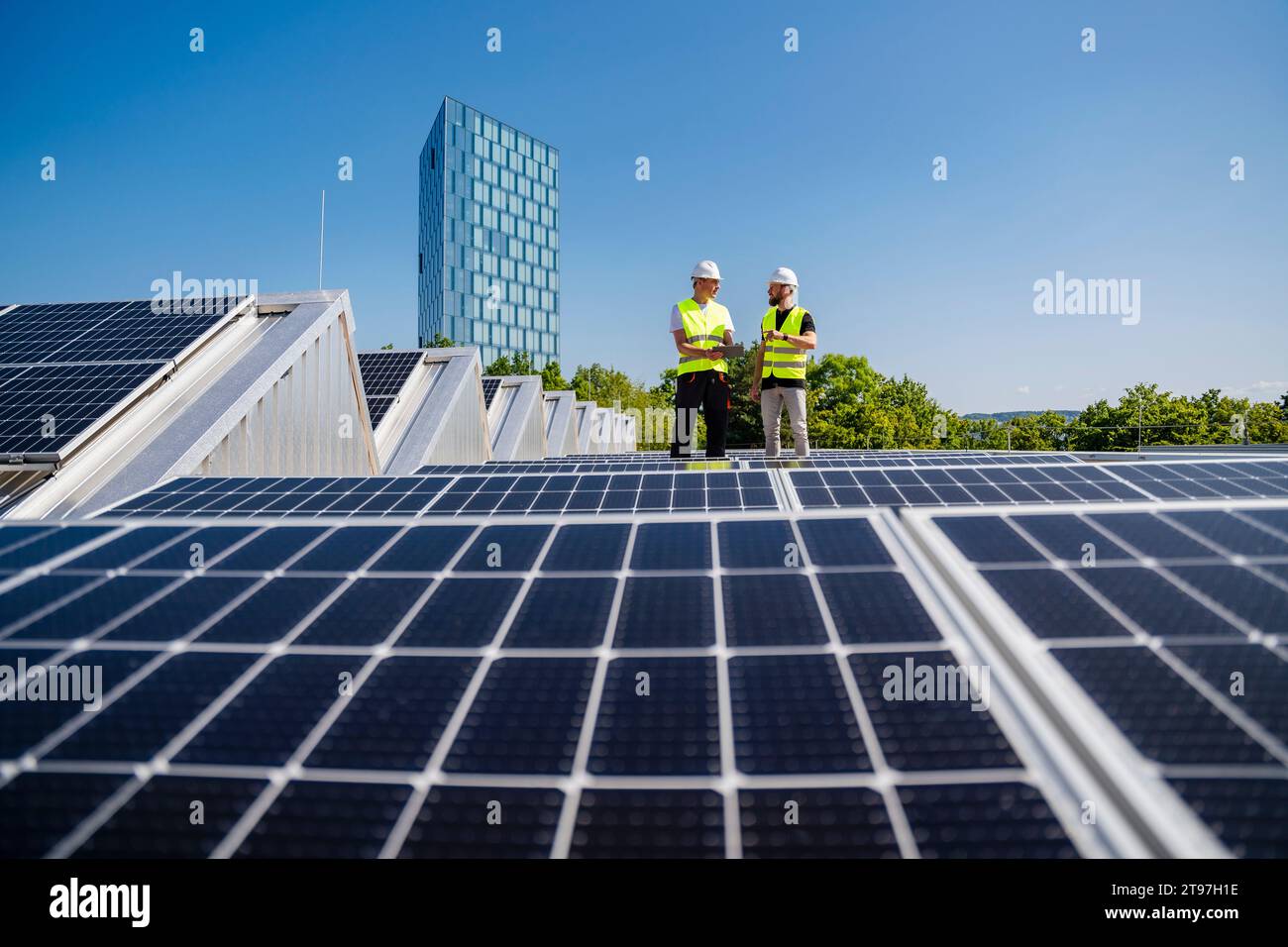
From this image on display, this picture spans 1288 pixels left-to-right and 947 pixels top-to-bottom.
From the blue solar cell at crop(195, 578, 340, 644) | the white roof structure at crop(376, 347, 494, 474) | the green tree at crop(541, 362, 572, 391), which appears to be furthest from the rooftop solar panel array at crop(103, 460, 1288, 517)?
the green tree at crop(541, 362, 572, 391)

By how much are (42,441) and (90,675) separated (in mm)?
7376

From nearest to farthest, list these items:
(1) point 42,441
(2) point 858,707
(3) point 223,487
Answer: (2) point 858,707 < (3) point 223,487 < (1) point 42,441

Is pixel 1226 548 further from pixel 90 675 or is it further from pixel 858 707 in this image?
pixel 90 675

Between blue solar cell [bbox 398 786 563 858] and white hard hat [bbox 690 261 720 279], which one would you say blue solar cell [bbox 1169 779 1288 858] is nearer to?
blue solar cell [bbox 398 786 563 858]

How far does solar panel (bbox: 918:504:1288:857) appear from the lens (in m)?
2.22

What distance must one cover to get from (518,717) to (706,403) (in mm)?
9410

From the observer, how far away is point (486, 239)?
373 feet

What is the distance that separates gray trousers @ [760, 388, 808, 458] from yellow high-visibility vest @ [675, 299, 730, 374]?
1.02 meters

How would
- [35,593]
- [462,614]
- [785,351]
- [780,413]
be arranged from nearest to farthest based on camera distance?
[462,614], [35,593], [785,351], [780,413]

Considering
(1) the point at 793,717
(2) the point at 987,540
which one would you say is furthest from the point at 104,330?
(2) the point at 987,540

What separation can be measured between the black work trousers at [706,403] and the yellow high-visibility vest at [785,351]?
0.83m

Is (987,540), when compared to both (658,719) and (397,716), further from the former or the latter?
(397,716)

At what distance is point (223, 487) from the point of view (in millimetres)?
6980
